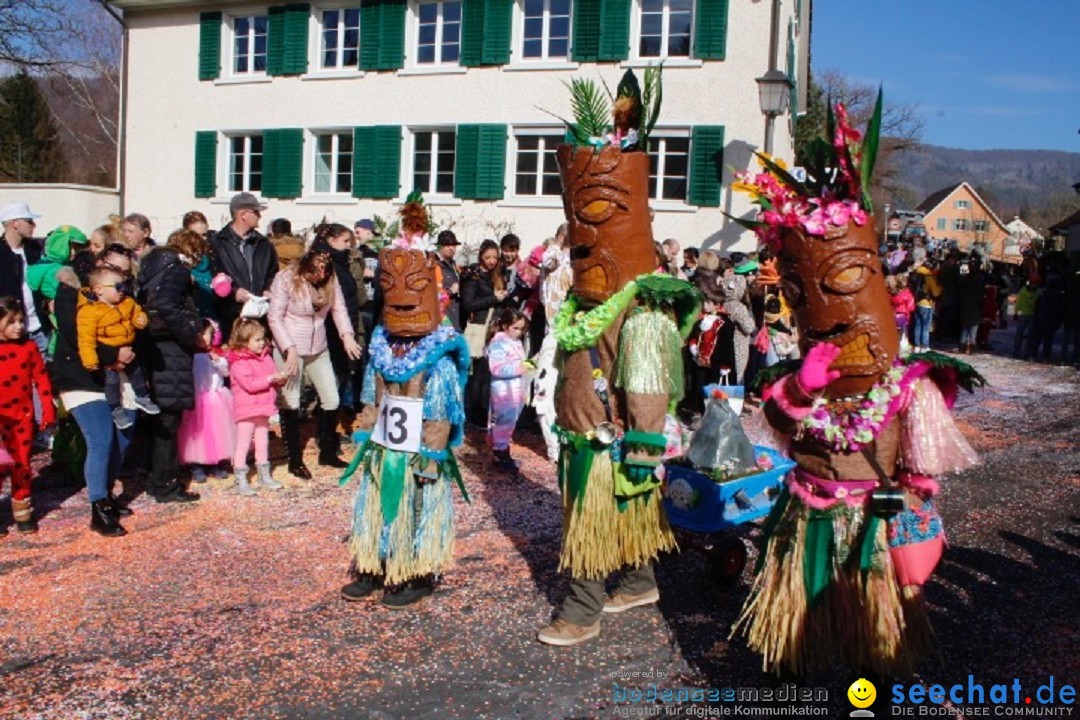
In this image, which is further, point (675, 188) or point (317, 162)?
point (317, 162)

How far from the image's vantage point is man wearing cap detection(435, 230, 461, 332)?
30.0 feet

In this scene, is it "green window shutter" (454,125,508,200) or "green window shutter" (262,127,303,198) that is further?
"green window shutter" (262,127,303,198)

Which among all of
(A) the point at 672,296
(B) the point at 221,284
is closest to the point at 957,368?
(A) the point at 672,296

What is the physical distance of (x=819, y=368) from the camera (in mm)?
3516

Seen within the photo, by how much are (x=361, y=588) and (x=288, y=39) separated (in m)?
16.5

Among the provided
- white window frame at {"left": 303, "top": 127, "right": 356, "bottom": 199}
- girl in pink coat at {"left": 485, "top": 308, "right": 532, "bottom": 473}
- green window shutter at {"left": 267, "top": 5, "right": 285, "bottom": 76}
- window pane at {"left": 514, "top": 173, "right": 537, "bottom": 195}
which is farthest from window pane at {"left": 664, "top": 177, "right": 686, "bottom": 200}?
girl in pink coat at {"left": 485, "top": 308, "right": 532, "bottom": 473}

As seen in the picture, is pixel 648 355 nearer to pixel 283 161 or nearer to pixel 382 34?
pixel 382 34

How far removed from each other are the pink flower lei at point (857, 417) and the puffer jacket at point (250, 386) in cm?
478

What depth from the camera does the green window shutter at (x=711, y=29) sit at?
15.7 meters

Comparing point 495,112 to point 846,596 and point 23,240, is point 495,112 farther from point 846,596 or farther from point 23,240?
point 846,596

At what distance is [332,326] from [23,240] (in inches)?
105

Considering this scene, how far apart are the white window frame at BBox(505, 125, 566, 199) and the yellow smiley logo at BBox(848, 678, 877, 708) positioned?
1419 centimetres

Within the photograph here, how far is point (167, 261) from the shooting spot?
6.70 m

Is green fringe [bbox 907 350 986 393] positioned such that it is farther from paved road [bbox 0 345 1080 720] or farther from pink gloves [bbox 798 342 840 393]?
paved road [bbox 0 345 1080 720]
